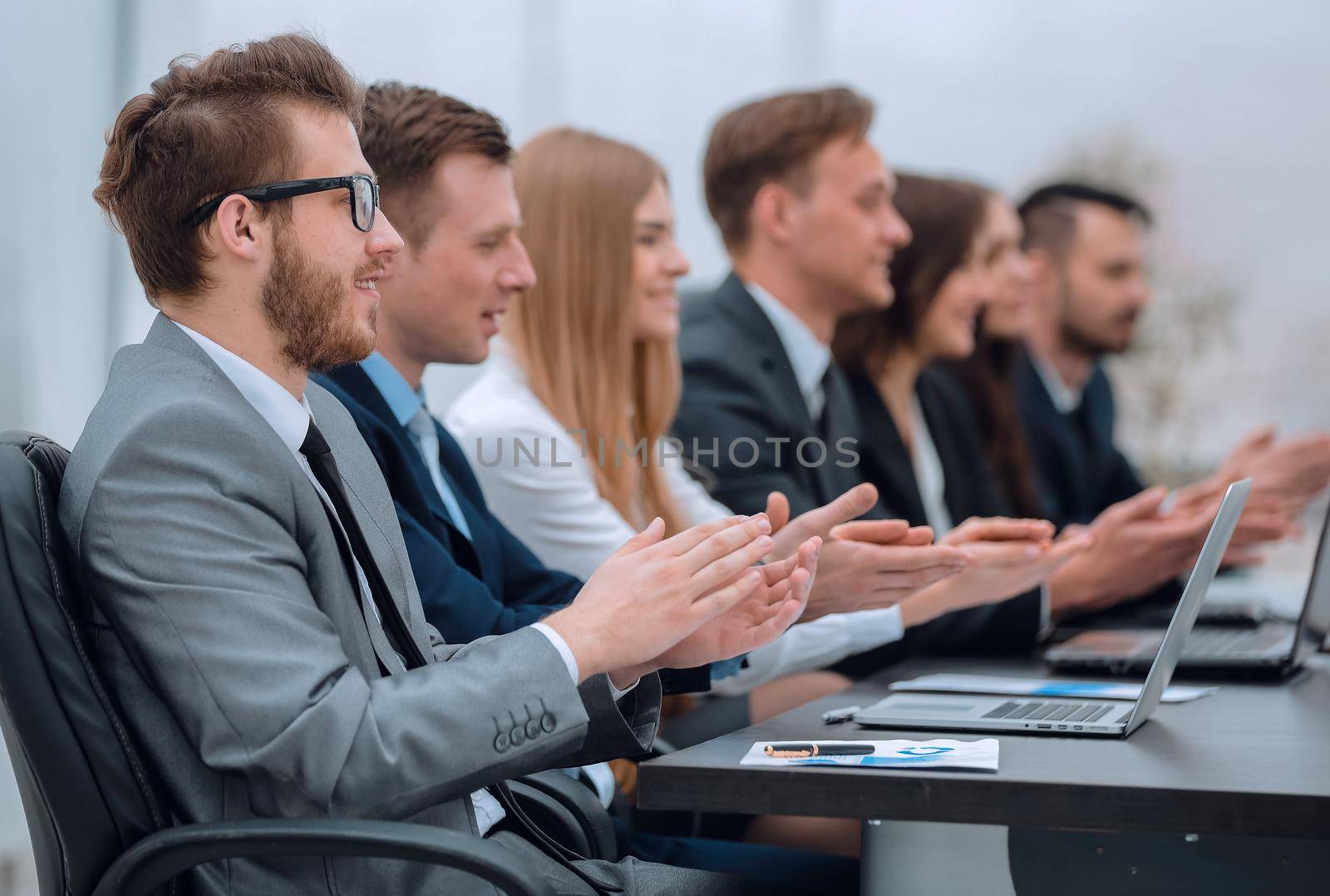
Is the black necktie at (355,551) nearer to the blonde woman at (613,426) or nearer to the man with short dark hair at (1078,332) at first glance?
the blonde woman at (613,426)

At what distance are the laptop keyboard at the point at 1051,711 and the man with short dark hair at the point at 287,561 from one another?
34 cm

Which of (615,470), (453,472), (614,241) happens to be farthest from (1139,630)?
(453,472)

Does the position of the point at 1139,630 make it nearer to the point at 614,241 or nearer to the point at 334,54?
the point at 614,241

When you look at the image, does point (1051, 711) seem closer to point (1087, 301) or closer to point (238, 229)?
point (238, 229)

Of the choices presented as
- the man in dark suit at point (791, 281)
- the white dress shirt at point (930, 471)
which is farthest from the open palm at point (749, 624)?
the white dress shirt at point (930, 471)

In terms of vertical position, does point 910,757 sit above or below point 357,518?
below

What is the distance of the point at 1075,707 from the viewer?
1804 millimetres

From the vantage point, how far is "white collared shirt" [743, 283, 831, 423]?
10.5 ft

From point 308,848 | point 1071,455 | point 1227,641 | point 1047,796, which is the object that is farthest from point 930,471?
point 308,848

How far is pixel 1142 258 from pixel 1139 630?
297cm

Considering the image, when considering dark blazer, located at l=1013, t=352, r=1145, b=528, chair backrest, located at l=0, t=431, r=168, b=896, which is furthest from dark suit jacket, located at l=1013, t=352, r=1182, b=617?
chair backrest, located at l=0, t=431, r=168, b=896

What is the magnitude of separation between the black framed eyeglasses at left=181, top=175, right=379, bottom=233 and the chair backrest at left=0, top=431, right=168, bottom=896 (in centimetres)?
32

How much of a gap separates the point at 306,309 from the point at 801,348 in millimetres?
1930

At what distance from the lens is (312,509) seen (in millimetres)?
1357
